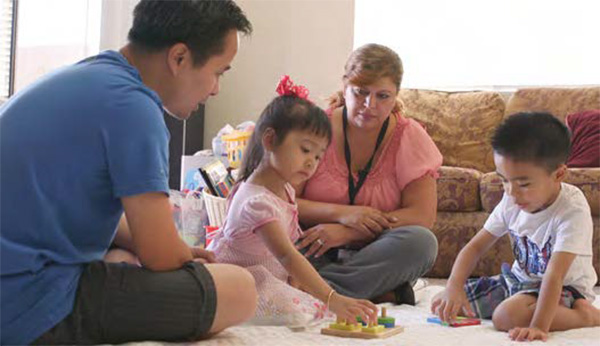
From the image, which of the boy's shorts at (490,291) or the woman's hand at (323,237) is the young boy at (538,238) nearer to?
the boy's shorts at (490,291)

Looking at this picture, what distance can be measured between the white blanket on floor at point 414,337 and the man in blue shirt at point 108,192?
0.09 m

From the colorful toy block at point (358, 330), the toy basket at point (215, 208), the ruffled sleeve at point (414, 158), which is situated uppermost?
the ruffled sleeve at point (414, 158)

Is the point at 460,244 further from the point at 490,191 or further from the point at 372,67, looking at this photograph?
the point at 372,67

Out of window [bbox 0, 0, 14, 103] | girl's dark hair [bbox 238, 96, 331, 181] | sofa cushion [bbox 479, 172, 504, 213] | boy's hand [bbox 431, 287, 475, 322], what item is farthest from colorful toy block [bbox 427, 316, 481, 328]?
window [bbox 0, 0, 14, 103]

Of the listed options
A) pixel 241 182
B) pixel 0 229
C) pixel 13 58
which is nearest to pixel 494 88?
pixel 13 58

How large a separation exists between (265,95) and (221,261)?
9.60 ft

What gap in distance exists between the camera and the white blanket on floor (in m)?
→ 1.55

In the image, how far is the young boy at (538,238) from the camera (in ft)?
5.69

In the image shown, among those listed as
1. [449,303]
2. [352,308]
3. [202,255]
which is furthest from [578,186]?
[202,255]

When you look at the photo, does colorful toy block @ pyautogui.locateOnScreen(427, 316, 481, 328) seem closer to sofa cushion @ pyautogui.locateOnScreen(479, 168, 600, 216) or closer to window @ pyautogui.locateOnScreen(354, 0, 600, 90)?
sofa cushion @ pyautogui.locateOnScreen(479, 168, 600, 216)

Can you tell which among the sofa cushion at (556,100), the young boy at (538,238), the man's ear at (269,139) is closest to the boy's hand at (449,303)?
the young boy at (538,238)

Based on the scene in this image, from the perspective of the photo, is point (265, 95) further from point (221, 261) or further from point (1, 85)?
point (221, 261)

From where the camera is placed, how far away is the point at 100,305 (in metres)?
1.34

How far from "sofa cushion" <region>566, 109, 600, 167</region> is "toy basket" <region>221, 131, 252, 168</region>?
4.59 feet
